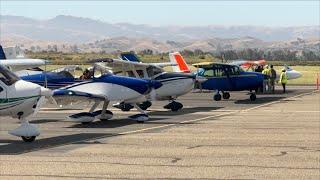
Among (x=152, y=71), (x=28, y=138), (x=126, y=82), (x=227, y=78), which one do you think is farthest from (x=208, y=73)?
(x=28, y=138)

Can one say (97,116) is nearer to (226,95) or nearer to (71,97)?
(71,97)

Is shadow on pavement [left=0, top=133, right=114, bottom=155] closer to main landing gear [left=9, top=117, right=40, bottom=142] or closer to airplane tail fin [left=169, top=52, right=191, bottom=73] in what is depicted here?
main landing gear [left=9, top=117, right=40, bottom=142]

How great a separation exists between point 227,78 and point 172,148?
59.1ft

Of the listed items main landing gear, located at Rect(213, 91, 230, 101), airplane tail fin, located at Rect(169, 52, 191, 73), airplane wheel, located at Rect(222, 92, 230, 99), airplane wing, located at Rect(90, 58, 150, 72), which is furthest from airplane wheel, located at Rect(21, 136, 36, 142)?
airplane tail fin, located at Rect(169, 52, 191, 73)

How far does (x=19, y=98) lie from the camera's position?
13.6 metres

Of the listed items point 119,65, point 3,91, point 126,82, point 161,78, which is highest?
point 119,65

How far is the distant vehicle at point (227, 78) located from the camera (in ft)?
99.6

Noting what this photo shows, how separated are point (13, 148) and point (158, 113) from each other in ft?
33.1

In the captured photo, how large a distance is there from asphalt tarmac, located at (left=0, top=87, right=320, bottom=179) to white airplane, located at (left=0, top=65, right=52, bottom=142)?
0.37m

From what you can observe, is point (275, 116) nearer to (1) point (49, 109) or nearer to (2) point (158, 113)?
(2) point (158, 113)

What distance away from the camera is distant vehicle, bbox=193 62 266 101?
3034cm

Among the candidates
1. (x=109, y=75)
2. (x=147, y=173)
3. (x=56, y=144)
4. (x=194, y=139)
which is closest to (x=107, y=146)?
(x=56, y=144)

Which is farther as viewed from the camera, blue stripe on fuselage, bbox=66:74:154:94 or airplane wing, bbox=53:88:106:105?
blue stripe on fuselage, bbox=66:74:154:94

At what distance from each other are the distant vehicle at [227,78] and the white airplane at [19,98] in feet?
55.9
